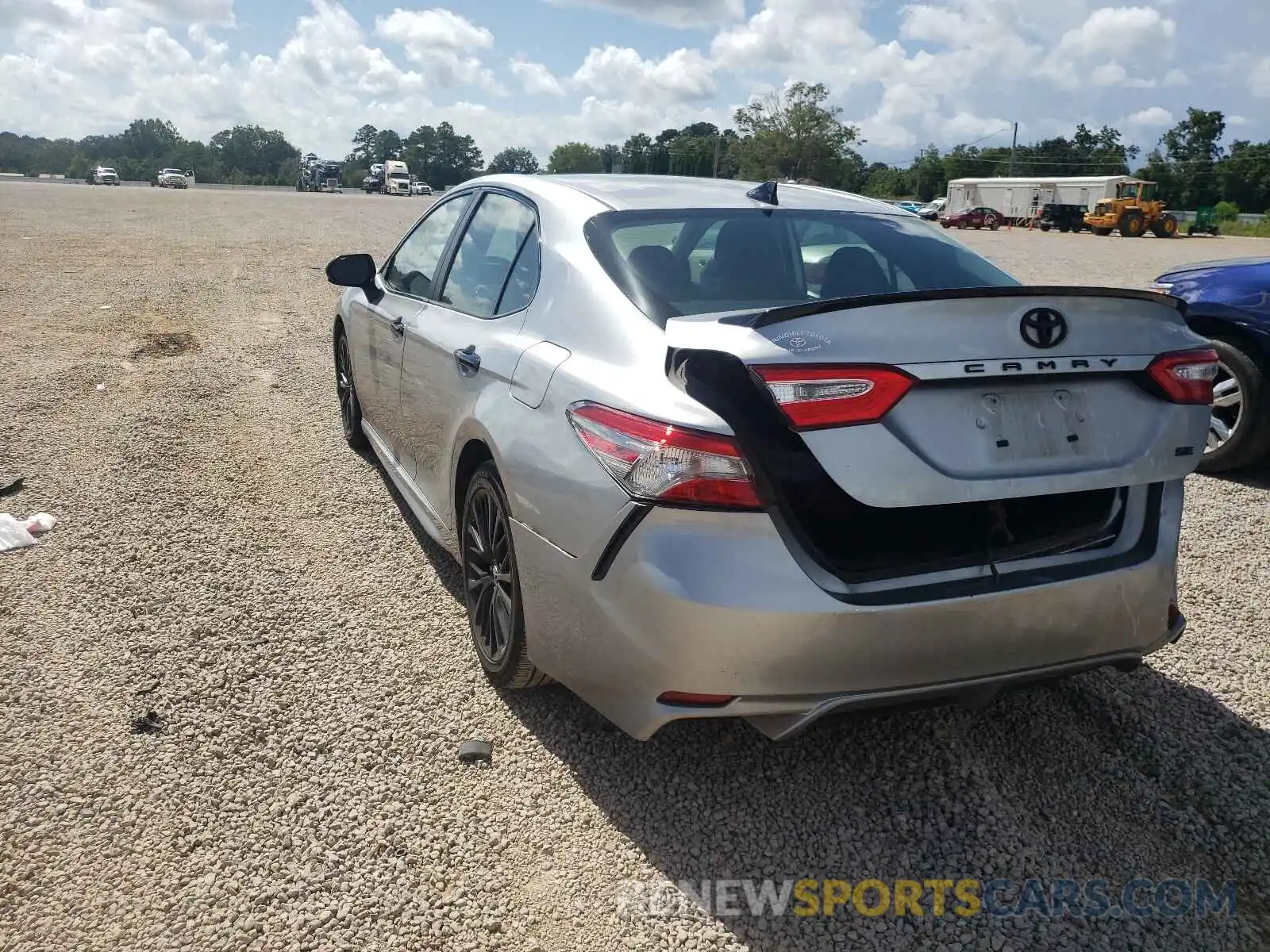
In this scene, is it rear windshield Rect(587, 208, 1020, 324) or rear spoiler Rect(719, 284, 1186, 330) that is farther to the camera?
rear windshield Rect(587, 208, 1020, 324)

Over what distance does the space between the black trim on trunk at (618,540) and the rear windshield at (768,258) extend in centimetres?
71

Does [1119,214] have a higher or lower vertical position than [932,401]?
higher

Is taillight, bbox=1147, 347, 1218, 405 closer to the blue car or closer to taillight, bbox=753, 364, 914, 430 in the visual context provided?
taillight, bbox=753, 364, 914, 430

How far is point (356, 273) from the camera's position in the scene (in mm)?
4945

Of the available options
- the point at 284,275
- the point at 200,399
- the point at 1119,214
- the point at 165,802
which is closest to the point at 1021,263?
the point at 284,275

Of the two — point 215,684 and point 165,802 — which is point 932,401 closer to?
point 165,802

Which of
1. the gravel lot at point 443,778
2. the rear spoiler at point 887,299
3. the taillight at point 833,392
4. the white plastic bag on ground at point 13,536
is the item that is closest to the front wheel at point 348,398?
the gravel lot at point 443,778

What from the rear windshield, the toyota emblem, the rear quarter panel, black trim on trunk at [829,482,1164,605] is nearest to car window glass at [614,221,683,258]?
the rear windshield

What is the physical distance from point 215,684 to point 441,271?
1.87 m

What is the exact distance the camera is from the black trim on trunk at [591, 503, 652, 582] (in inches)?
91.8

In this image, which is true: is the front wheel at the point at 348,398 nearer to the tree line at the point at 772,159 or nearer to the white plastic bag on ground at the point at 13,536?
the white plastic bag on ground at the point at 13,536

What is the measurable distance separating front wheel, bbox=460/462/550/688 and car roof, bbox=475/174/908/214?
3.44 feet

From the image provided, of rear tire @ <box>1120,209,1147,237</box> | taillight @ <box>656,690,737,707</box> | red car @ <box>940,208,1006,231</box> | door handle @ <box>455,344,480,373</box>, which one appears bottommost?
taillight @ <box>656,690,737,707</box>

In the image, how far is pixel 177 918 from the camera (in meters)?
2.30
